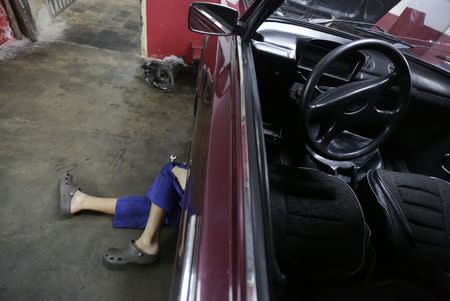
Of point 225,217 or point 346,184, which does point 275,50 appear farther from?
point 225,217

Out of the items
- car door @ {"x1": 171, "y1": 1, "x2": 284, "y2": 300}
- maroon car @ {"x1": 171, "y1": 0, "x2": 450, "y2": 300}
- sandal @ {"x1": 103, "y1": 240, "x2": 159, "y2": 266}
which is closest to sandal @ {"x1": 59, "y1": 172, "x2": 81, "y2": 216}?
sandal @ {"x1": 103, "y1": 240, "x2": 159, "y2": 266}

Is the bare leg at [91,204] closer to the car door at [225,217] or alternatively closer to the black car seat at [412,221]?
the car door at [225,217]

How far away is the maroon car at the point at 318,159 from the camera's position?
61 cm

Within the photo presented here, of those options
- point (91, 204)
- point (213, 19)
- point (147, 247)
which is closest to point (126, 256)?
point (147, 247)

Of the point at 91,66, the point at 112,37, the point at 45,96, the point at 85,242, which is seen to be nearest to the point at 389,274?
the point at 85,242

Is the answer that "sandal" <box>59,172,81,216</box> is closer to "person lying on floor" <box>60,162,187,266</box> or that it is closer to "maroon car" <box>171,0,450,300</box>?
"person lying on floor" <box>60,162,187,266</box>

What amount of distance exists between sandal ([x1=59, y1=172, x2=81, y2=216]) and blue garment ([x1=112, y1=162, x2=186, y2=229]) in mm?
278

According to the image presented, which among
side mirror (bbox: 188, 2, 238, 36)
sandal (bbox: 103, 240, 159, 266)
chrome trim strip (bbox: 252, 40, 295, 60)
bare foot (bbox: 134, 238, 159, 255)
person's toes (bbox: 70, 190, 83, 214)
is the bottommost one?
sandal (bbox: 103, 240, 159, 266)

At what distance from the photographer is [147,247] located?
153 cm

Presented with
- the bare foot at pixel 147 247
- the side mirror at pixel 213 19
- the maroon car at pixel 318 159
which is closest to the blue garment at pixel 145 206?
the bare foot at pixel 147 247

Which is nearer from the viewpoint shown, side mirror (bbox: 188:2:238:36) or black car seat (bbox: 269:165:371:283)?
black car seat (bbox: 269:165:371:283)

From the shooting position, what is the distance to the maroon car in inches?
24.2

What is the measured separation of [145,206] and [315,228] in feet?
3.42

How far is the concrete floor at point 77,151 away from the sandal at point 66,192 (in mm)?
55
